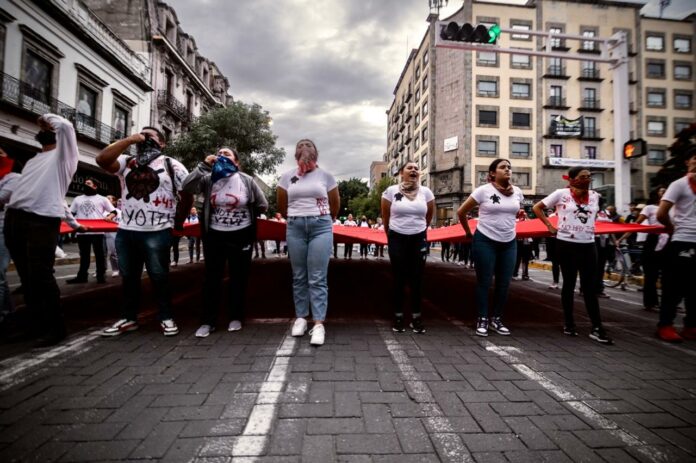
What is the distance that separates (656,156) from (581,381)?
146 ft

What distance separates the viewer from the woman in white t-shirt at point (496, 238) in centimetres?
365

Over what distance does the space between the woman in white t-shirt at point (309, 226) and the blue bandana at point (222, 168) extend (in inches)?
21.5

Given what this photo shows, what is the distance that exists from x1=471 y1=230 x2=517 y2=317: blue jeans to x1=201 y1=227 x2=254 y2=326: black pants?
253 centimetres

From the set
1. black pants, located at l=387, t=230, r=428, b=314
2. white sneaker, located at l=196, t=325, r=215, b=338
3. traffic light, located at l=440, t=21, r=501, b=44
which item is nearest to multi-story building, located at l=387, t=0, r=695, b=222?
traffic light, located at l=440, t=21, r=501, b=44

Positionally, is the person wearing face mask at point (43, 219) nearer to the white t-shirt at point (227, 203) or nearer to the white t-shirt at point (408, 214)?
the white t-shirt at point (227, 203)

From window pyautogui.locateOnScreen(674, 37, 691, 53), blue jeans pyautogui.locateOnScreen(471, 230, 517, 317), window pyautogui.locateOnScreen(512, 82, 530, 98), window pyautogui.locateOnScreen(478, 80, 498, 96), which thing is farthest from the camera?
window pyautogui.locateOnScreen(674, 37, 691, 53)

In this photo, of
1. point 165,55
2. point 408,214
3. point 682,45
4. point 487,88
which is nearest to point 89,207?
point 408,214

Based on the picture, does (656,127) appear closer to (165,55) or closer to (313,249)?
(313,249)

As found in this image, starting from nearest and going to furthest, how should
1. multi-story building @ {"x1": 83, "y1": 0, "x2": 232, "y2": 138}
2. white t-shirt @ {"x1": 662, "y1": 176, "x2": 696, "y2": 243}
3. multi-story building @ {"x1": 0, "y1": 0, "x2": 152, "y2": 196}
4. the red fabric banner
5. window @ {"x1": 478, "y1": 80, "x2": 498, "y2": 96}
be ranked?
1. white t-shirt @ {"x1": 662, "y1": 176, "x2": 696, "y2": 243}
2. the red fabric banner
3. multi-story building @ {"x1": 0, "y1": 0, "x2": 152, "y2": 196}
4. multi-story building @ {"x1": 83, "y1": 0, "x2": 232, "y2": 138}
5. window @ {"x1": 478, "y1": 80, "x2": 498, "y2": 96}

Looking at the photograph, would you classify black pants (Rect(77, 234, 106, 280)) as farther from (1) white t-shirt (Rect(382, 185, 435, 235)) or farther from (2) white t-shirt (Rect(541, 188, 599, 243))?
(2) white t-shirt (Rect(541, 188, 599, 243))

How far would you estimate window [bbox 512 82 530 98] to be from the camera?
3234cm

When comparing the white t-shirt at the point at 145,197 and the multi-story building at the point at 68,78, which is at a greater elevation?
the multi-story building at the point at 68,78

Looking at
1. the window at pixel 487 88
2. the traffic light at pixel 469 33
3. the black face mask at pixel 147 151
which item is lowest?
the black face mask at pixel 147 151

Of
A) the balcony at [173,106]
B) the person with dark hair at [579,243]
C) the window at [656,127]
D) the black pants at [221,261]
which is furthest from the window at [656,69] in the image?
the black pants at [221,261]
